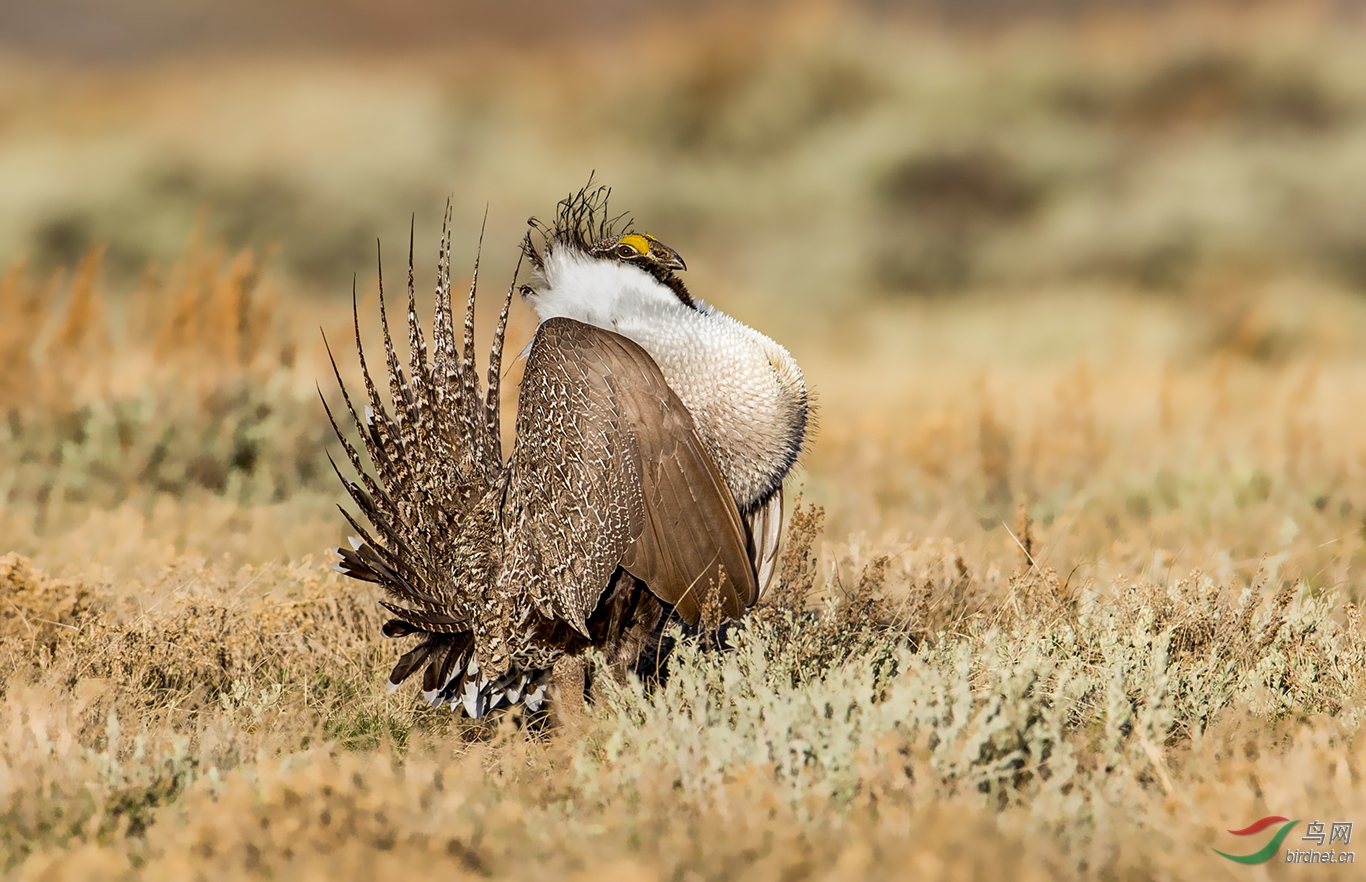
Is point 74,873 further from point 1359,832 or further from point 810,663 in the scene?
point 1359,832

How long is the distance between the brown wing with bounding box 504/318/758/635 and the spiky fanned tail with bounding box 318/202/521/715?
324 mm

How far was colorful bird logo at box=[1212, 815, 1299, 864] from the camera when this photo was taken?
7.74 feet

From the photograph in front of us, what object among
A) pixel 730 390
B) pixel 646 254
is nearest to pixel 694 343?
pixel 730 390

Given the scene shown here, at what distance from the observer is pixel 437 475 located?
336cm

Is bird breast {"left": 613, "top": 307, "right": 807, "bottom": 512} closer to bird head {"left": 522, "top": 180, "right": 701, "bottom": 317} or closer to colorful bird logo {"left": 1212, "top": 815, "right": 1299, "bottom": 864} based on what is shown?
bird head {"left": 522, "top": 180, "right": 701, "bottom": 317}

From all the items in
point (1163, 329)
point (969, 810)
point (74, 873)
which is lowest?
point (74, 873)

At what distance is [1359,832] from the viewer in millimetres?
2416

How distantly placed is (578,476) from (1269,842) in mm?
1797

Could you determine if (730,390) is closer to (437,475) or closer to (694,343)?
(694,343)

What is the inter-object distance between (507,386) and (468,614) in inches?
Answer: 50.4

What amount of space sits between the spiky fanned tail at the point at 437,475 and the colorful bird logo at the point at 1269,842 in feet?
6.17

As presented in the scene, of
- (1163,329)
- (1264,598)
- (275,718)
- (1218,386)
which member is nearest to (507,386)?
(275,718)

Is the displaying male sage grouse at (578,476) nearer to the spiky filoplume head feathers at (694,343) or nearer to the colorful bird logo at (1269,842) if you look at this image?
the spiky filoplume head feathers at (694,343)

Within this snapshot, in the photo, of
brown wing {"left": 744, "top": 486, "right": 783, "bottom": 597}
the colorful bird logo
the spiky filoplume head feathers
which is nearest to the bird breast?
the spiky filoplume head feathers
